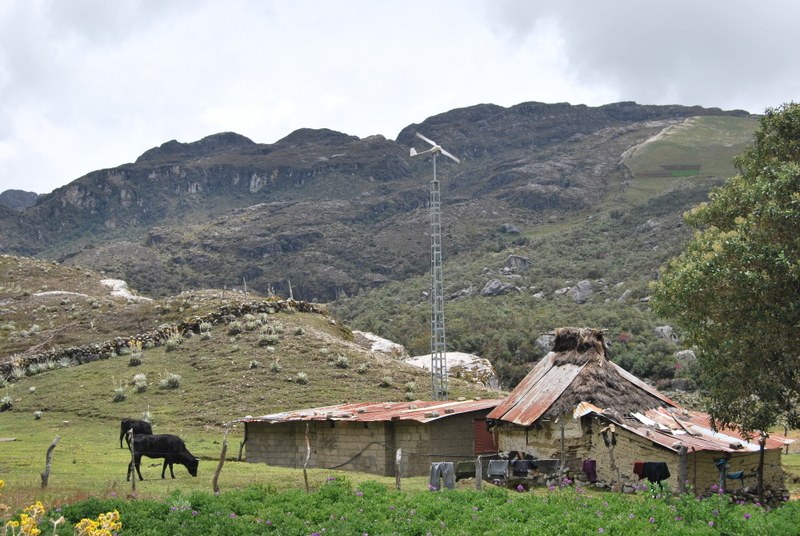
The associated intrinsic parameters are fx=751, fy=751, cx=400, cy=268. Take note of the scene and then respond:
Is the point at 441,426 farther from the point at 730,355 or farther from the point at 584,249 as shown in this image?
the point at 584,249

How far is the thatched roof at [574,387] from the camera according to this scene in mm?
25750

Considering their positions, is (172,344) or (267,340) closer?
(267,340)

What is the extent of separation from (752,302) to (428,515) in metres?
10.5

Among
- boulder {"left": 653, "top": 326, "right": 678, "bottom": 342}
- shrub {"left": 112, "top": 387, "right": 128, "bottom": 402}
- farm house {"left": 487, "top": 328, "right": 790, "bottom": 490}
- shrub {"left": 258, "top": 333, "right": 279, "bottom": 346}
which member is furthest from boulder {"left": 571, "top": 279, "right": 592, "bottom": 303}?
farm house {"left": 487, "top": 328, "right": 790, "bottom": 490}

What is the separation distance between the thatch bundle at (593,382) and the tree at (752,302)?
386cm

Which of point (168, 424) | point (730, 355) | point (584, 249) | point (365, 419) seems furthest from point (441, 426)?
point (584, 249)

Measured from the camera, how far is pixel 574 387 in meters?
26.2

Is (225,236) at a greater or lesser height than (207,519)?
greater

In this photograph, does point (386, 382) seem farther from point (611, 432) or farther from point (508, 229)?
point (508, 229)

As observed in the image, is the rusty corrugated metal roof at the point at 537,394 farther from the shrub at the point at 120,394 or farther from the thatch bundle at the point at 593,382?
the shrub at the point at 120,394


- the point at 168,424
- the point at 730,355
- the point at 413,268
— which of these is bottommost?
the point at 168,424

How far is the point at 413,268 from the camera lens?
535ft

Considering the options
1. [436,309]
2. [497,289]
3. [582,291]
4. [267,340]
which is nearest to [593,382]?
[436,309]

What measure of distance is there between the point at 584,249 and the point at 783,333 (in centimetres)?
12681
